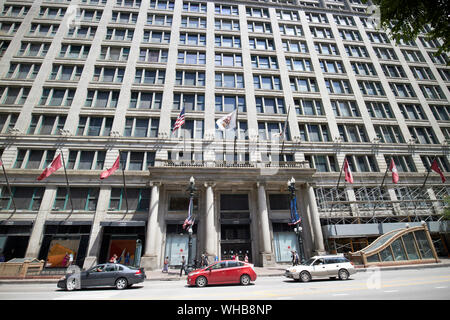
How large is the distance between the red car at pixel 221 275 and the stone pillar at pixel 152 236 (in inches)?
323

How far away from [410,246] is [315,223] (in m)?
7.47

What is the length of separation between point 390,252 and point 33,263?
92.8 ft

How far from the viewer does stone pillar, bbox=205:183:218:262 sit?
19.6 metres

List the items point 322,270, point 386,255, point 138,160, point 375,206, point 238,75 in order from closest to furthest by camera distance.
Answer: point 322,270
point 386,255
point 138,160
point 375,206
point 238,75

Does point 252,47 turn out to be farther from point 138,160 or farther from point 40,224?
point 40,224

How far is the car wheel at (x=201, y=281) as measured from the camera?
12.0 metres

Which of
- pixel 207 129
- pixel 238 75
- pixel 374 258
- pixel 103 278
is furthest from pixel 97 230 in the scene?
pixel 238 75

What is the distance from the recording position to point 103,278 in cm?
1184

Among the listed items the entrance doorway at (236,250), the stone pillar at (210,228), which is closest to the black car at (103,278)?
the stone pillar at (210,228)

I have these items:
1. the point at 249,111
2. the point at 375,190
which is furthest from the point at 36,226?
the point at 375,190

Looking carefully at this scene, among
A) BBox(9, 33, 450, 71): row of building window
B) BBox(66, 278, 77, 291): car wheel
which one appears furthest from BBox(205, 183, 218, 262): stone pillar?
BBox(9, 33, 450, 71): row of building window

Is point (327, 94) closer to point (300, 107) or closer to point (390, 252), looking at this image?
point (300, 107)

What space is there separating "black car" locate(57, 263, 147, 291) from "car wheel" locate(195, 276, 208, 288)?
324cm

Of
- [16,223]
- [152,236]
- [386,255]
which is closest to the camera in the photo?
[386,255]
